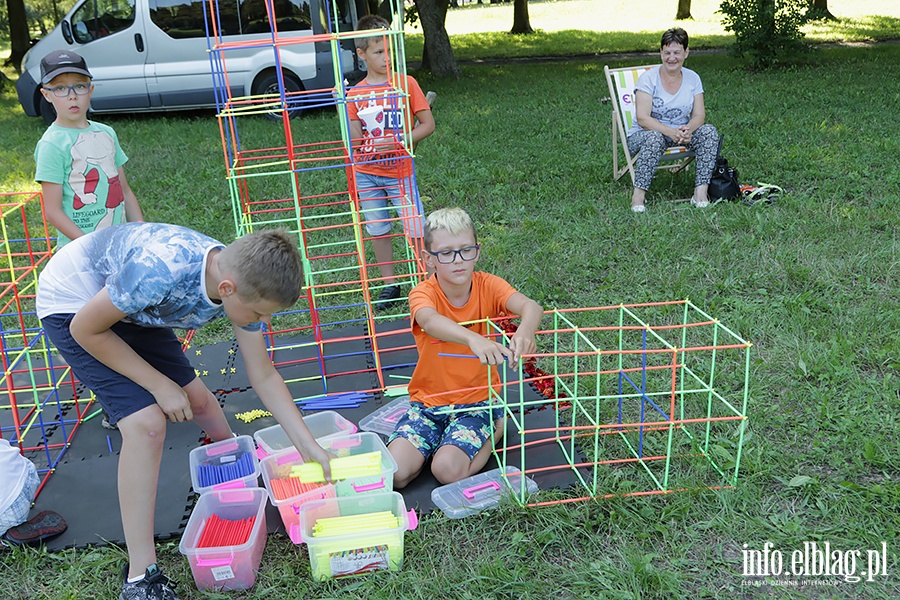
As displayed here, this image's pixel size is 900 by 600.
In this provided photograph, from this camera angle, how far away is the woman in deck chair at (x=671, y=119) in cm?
558

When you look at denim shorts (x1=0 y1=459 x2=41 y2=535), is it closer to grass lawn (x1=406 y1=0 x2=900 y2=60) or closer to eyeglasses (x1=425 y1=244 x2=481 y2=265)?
eyeglasses (x1=425 y1=244 x2=481 y2=265)

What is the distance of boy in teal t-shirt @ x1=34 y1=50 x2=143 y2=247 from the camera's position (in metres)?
3.11

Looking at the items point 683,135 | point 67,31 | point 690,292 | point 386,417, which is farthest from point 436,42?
point 386,417

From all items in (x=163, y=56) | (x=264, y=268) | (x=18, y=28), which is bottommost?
(x=264, y=268)

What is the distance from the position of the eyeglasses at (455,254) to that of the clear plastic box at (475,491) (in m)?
0.78

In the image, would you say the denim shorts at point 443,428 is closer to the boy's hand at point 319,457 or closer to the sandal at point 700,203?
the boy's hand at point 319,457

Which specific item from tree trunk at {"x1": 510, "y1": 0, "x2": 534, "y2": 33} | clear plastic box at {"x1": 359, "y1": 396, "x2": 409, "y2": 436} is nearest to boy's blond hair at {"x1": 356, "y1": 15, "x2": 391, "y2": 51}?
clear plastic box at {"x1": 359, "y1": 396, "x2": 409, "y2": 436}

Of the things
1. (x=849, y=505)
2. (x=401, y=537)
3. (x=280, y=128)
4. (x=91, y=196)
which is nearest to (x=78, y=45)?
(x=280, y=128)

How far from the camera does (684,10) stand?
2095cm

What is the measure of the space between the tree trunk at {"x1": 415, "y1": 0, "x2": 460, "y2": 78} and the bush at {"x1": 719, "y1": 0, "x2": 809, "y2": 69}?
4431mm

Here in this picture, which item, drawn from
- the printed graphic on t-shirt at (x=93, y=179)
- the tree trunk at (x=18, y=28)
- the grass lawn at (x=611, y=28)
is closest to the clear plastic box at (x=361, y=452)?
the printed graphic on t-shirt at (x=93, y=179)

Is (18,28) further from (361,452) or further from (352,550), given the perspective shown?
(352,550)

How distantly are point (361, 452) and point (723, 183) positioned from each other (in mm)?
3778

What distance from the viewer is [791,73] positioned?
1083 cm
